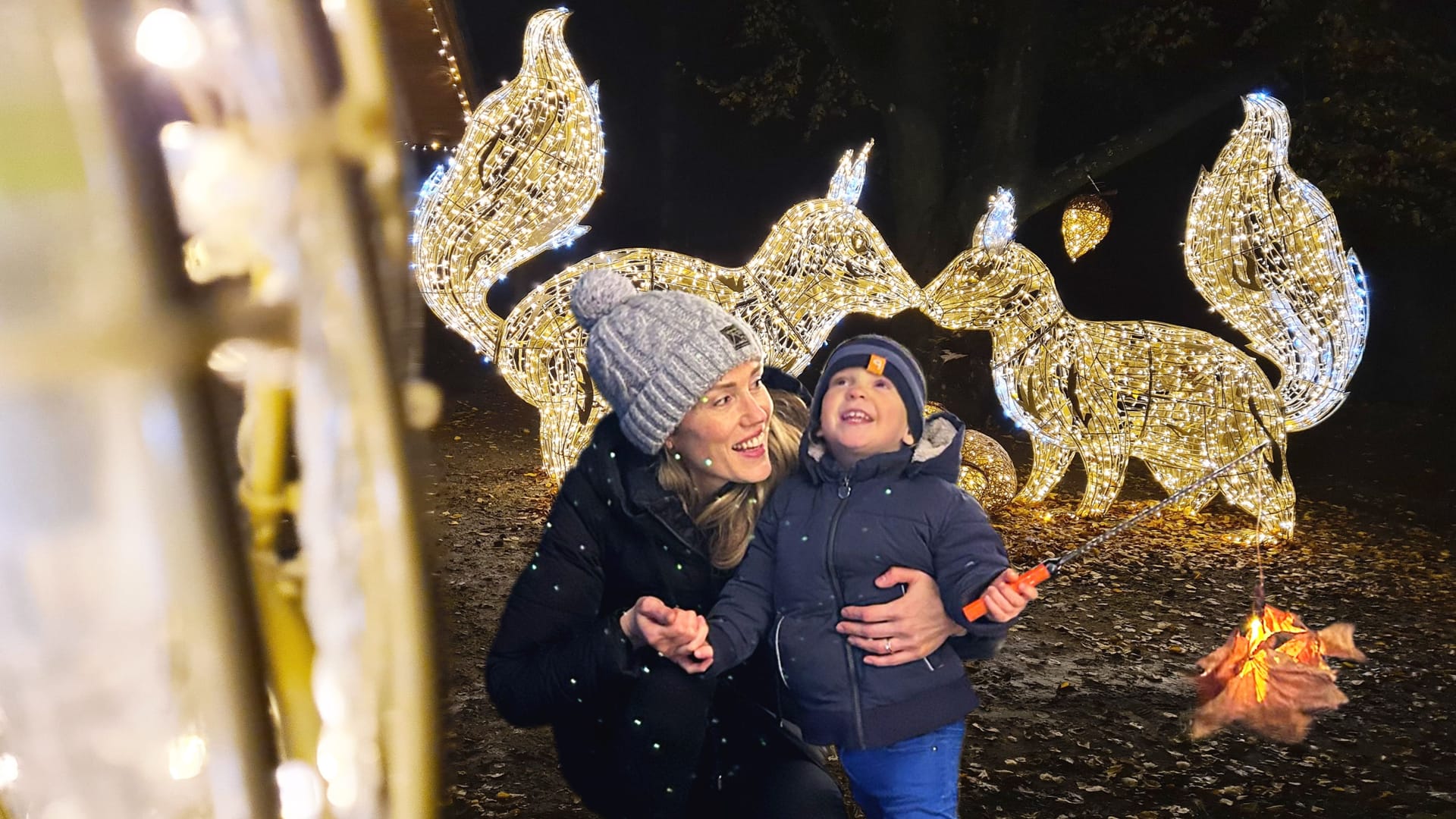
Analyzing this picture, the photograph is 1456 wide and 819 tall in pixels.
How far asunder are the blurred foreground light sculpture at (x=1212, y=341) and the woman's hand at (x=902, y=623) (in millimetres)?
4760

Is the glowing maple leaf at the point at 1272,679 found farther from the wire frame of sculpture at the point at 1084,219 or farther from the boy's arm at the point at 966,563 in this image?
the wire frame of sculpture at the point at 1084,219

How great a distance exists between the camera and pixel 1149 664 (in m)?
5.49

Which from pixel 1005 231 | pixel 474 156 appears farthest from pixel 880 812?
pixel 1005 231

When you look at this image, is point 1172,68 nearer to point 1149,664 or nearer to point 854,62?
point 854,62

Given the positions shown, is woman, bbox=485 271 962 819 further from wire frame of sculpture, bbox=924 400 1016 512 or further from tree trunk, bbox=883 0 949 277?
tree trunk, bbox=883 0 949 277

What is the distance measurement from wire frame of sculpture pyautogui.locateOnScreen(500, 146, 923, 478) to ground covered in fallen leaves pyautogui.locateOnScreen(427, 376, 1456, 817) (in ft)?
4.82

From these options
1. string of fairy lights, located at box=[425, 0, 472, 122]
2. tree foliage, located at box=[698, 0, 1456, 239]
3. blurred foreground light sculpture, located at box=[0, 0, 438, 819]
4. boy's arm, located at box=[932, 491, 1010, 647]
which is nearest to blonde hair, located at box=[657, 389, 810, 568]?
boy's arm, located at box=[932, 491, 1010, 647]

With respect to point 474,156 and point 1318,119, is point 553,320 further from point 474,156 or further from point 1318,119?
point 1318,119

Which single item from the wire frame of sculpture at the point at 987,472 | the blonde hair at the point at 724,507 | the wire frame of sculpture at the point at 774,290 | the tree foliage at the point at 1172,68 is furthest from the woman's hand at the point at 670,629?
the tree foliage at the point at 1172,68

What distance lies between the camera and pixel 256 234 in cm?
72

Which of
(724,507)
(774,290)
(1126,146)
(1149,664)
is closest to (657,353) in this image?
(724,507)

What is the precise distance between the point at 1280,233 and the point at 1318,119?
5772mm

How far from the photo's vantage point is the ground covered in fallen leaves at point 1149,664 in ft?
13.3

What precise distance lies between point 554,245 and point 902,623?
402 cm
